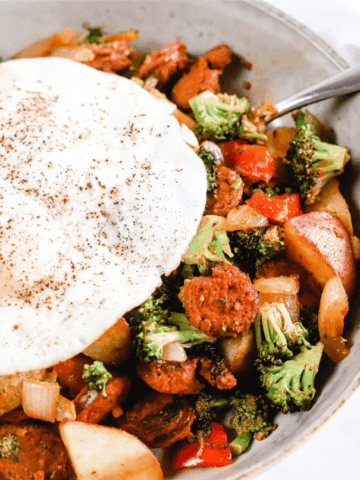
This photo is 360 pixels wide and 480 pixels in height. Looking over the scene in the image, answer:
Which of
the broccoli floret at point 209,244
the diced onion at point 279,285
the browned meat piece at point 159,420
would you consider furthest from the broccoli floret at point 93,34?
the browned meat piece at point 159,420

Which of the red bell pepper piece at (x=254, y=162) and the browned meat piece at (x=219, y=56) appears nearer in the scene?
the red bell pepper piece at (x=254, y=162)

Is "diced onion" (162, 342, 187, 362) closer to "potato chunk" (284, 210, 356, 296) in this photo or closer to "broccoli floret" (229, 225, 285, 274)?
"broccoli floret" (229, 225, 285, 274)

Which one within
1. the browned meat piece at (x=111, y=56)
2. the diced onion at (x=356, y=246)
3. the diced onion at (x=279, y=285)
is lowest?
the diced onion at (x=279, y=285)

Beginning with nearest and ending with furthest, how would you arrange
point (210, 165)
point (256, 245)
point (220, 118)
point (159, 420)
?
point (159, 420) → point (256, 245) → point (210, 165) → point (220, 118)

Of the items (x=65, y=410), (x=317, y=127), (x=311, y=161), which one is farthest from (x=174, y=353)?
(x=317, y=127)

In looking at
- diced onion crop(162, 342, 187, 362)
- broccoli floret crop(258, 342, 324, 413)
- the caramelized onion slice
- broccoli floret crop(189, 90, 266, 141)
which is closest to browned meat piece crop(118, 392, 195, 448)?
diced onion crop(162, 342, 187, 362)

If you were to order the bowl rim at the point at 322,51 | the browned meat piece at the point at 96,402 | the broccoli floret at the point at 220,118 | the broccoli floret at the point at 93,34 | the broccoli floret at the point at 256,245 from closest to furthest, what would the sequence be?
the bowl rim at the point at 322,51 < the browned meat piece at the point at 96,402 < the broccoli floret at the point at 256,245 < the broccoli floret at the point at 220,118 < the broccoli floret at the point at 93,34

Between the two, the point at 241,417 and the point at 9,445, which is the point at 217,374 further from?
the point at 9,445

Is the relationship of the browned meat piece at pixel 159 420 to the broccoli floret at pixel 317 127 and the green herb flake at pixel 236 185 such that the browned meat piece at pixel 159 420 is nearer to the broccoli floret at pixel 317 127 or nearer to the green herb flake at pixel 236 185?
the green herb flake at pixel 236 185
